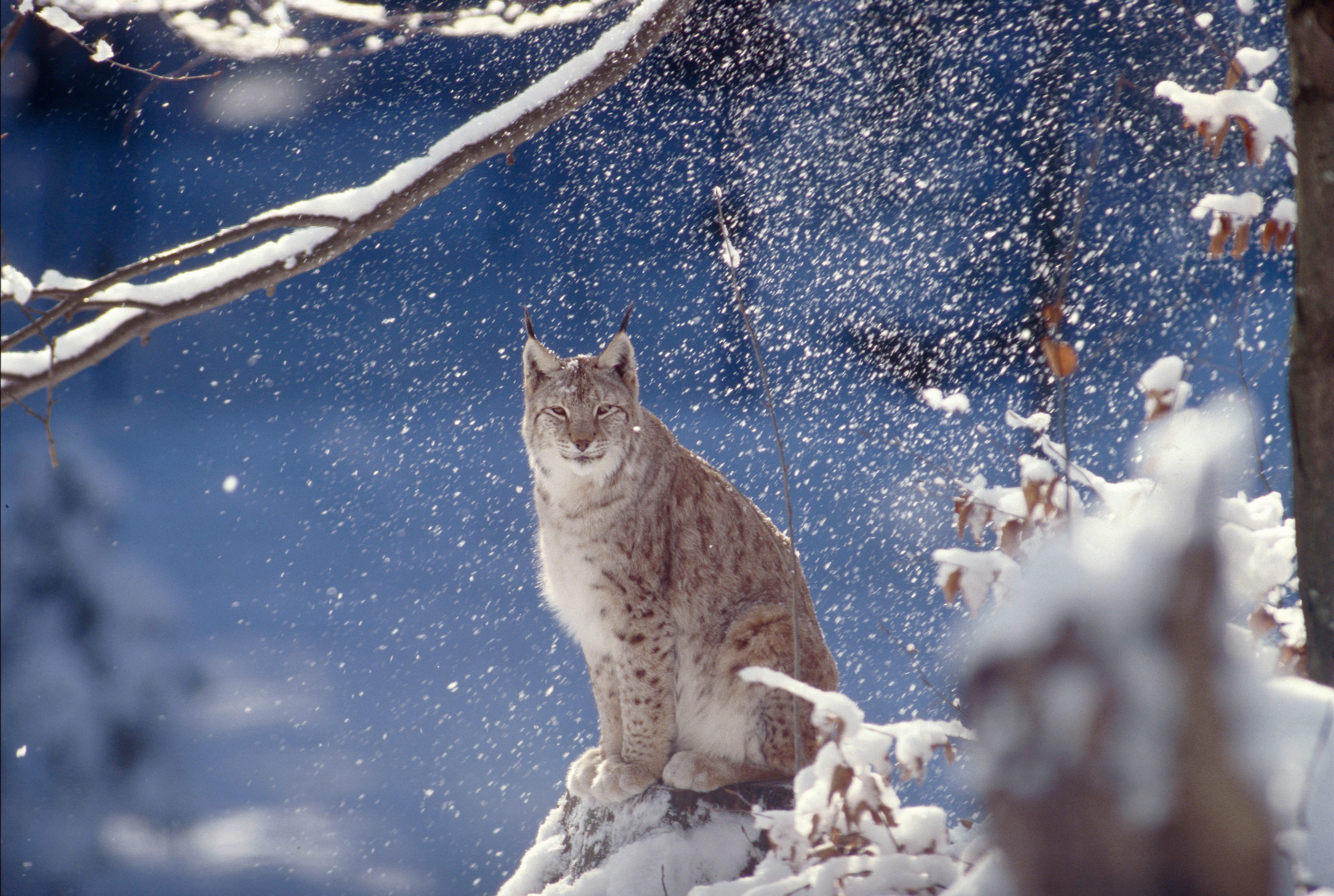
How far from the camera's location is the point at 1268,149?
7.30 ft

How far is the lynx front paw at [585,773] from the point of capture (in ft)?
12.1

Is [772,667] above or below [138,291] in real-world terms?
below

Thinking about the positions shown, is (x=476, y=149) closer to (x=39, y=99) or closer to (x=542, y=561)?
(x=542, y=561)

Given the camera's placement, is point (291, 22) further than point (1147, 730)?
Yes

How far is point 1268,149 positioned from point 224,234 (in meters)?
2.87

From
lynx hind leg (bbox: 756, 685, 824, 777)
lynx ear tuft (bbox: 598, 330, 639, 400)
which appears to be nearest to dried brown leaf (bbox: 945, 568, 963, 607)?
lynx hind leg (bbox: 756, 685, 824, 777)

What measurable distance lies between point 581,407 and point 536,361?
1.05 feet

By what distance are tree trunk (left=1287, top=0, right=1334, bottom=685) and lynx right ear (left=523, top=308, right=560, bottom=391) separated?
2.43 meters

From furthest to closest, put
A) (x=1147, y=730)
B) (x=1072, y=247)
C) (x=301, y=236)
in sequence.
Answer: (x=301, y=236)
(x=1072, y=247)
(x=1147, y=730)

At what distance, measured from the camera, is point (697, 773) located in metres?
3.51

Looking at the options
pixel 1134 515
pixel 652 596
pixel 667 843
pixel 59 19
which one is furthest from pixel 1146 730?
pixel 59 19

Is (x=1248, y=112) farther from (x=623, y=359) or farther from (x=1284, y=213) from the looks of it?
(x=623, y=359)

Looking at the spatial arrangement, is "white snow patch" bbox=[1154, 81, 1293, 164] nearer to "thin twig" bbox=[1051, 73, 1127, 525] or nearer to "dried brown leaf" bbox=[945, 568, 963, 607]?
"thin twig" bbox=[1051, 73, 1127, 525]

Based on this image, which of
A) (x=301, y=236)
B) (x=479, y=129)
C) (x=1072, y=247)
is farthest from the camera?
(x=479, y=129)
